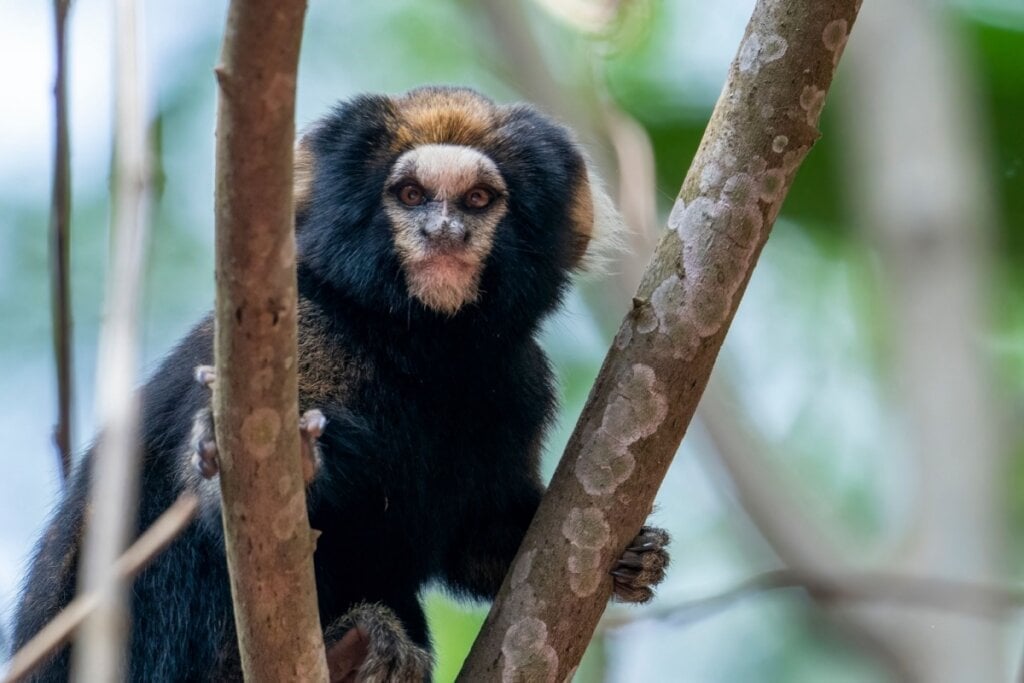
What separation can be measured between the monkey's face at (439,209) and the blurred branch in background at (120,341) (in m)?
2.39

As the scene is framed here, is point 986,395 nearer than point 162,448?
No

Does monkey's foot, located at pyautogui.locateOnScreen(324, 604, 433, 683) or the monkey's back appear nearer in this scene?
monkey's foot, located at pyautogui.locateOnScreen(324, 604, 433, 683)

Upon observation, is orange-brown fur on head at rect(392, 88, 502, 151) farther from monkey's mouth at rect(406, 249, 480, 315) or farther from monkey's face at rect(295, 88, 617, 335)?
monkey's mouth at rect(406, 249, 480, 315)

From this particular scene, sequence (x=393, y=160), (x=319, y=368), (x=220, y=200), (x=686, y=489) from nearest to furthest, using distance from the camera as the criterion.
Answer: (x=220, y=200), (x=319, y=368), (x=393, y=160), (x=686, y=489)

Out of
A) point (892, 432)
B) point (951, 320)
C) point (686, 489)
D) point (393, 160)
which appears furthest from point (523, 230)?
point (686, 489)

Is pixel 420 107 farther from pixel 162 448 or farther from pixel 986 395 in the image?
pixel 986 395

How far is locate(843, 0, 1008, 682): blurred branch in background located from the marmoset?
9.47 feet

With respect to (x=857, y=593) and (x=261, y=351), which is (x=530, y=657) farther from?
(x=857, y=593)

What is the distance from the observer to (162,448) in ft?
13.5

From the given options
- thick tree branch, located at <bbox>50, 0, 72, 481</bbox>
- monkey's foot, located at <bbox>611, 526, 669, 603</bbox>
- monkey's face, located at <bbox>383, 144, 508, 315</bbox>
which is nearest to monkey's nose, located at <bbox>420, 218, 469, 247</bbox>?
monkey's face, located at <bbox>383, 144, 508, 315</bbox>

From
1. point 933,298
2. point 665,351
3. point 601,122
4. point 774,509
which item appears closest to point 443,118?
point 665,351

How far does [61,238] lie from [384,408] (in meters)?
1.51

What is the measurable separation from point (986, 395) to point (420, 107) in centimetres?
380

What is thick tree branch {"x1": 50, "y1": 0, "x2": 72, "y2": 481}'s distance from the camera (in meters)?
2.30
